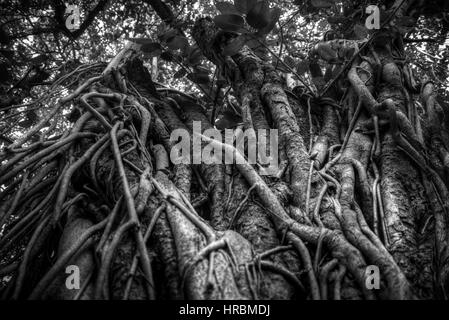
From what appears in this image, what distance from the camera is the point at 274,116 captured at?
1.71m

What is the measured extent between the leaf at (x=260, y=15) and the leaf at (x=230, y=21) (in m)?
0.05

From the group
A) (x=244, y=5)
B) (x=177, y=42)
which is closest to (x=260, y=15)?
(x=244, y=5)

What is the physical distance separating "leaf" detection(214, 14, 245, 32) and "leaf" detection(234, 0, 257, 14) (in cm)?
4

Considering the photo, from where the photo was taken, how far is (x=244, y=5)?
5.08 ft

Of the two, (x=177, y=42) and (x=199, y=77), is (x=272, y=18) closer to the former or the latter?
(x=177, y=42)

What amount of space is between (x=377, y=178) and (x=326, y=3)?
1084 mm

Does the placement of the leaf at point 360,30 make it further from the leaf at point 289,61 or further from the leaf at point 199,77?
the leaf at point 199,77

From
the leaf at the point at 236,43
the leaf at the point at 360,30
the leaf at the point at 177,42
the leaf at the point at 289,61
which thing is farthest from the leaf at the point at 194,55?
the leaf at the point at 360,30

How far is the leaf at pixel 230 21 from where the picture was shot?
1.56 m

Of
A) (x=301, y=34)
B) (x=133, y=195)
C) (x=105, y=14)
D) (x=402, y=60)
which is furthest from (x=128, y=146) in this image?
(x=301, y=34)

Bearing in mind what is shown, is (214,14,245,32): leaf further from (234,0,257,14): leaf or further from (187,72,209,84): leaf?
(187,72,209,84): leaf

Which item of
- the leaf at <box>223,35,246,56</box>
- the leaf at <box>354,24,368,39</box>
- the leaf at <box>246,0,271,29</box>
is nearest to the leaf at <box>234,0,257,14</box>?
the leaf at <box>246,0,271,29</box>
